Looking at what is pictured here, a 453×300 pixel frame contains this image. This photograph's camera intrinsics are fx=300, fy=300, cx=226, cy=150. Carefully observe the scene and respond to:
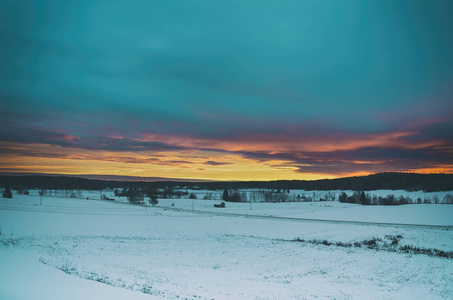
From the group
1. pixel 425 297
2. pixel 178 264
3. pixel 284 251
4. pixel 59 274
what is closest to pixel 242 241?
pixel 284 251

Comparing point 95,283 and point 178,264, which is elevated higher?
point 95,283

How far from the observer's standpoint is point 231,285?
56.9 ft

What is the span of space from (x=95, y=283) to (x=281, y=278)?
12.3 m

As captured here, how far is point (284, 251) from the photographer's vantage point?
30.8 m

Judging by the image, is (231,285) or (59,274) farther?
(231,285)

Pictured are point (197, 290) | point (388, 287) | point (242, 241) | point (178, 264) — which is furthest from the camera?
point (242, 241)

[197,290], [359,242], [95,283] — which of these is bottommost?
[359,242]

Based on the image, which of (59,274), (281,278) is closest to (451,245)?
(281,278)

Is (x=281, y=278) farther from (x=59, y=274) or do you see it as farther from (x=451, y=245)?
(x=451, y=245)

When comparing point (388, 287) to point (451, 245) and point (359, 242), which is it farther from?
point (451, 245)

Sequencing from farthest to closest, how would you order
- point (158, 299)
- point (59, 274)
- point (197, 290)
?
point (197, 290)
point (59, 274)
point (158, 299)

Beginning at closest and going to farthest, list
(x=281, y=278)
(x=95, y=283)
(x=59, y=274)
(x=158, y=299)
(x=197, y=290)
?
(x=158, y=299) → (x=95, y=283) → (x=59, y=274) → (x=197, y=290) → (x=281, y=278)

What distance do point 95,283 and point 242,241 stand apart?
25.6 m

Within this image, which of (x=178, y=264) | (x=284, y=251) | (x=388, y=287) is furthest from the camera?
(x=284, y=251)
